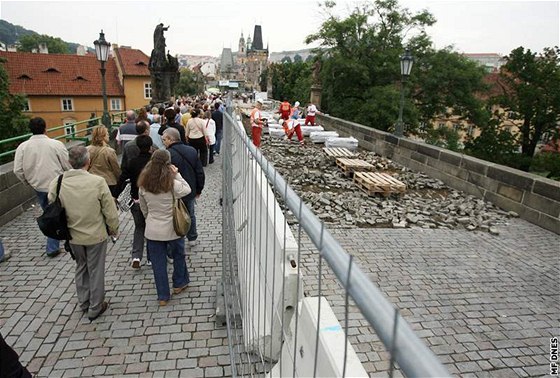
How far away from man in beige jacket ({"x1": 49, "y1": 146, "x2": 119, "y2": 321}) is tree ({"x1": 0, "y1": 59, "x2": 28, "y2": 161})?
1541 inches

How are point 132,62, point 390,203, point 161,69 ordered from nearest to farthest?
point 390,203
point 161,69
point 132,62

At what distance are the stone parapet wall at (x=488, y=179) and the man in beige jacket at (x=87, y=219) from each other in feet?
26.1

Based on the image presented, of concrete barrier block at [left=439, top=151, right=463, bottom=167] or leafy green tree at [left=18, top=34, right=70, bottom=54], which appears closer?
concrete barrier block at [left=439, top=151, right=463, bottom=167]

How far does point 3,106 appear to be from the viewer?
36.0 m

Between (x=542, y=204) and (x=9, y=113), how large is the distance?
145 ft

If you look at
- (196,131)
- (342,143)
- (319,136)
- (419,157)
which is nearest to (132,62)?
(319,136)

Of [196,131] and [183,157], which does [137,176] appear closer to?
[183,157]

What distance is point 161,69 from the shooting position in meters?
19.7

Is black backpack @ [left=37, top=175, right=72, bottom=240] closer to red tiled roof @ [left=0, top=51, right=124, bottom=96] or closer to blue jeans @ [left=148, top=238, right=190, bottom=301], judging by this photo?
blue jeans @ [left=148, top=238, right=190, bottom=301]

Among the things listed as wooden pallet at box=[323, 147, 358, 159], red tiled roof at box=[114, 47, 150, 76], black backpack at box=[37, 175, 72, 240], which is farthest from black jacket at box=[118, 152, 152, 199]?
red tiled roof at box=[114, 47, 150, 76]

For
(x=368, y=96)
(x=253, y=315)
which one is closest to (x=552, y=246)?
(x=253, y=315)

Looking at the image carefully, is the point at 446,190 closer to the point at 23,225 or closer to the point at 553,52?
the point at 23,225

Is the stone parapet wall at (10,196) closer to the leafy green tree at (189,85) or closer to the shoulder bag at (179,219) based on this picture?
the shoulder bag at (179,219)

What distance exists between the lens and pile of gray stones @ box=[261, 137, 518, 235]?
7594 mm
